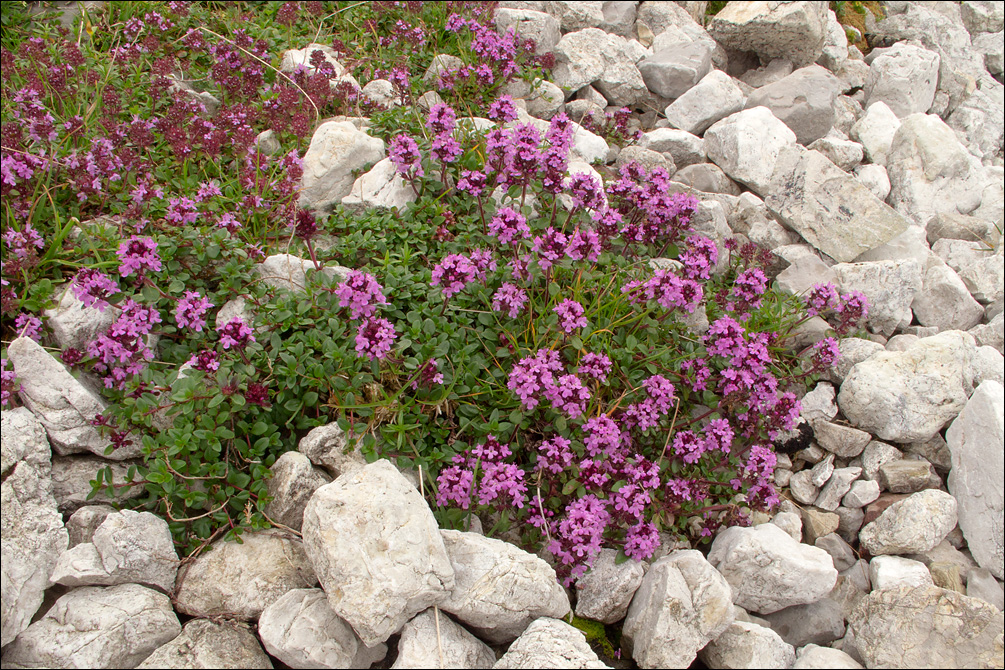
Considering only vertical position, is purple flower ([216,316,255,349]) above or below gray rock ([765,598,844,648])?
above

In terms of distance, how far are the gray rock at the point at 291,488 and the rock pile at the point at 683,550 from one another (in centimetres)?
1

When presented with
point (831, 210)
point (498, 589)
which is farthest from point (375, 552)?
point (831, 210)

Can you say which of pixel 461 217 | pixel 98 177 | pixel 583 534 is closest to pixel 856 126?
pixel 461 217

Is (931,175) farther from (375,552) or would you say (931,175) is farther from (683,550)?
(375,552)

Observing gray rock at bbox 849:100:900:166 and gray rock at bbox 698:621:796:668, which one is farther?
gray rock at bbox 849:100:900:166

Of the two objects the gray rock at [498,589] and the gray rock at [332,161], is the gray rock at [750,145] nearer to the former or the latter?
the gray rock at [332,161]

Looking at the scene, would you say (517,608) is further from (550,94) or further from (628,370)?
(550,94)

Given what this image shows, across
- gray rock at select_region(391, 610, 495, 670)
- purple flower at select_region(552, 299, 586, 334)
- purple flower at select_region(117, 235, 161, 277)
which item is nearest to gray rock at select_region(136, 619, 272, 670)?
gray rock at select_region(391, 610, 495, 670)

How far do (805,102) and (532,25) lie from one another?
2.94 m

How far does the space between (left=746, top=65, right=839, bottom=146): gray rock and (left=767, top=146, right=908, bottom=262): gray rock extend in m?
1.29

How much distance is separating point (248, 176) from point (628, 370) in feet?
10.6

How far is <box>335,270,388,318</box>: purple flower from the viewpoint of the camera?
12.2ft

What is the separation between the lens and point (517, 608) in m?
3.13

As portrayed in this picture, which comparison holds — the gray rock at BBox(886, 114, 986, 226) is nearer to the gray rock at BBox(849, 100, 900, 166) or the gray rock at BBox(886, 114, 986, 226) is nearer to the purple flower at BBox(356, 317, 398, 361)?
the gray rock at BBox(849, 100, 900, 166)
